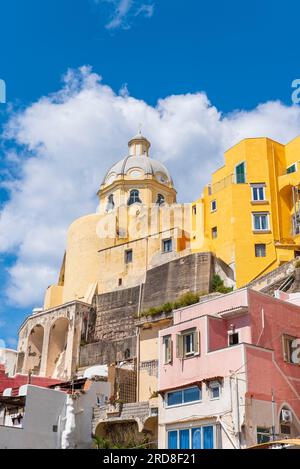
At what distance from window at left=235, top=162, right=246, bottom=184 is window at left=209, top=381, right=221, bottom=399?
90.6 ft

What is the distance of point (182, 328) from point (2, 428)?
1066cm

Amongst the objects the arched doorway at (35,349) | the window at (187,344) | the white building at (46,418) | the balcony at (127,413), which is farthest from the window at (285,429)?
the arched doorway at (35,349)

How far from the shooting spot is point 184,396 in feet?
89.0

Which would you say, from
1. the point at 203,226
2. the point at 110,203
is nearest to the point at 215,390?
the point at 203,226

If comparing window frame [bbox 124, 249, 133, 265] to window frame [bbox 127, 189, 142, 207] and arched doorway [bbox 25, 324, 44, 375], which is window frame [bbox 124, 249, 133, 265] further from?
window frame [bbox 127, 189, 142, 207]

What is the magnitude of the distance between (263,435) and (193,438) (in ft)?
9.35

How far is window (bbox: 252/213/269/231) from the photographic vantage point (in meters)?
49.3

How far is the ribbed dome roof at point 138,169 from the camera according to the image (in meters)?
69.1

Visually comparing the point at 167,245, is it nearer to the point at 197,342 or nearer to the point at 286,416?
the point at 197,342

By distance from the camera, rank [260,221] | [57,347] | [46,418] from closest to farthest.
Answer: [46,418], [260,221], [57,347]

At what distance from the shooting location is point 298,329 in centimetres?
2886

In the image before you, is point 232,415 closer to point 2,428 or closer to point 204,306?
point 204,306

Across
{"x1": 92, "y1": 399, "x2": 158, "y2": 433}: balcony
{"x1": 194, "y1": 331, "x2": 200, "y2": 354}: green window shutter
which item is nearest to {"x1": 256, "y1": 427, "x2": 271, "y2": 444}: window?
{"x1": 194, "y1": 331, "x2": 200, "y2": 354}: green window shutter
